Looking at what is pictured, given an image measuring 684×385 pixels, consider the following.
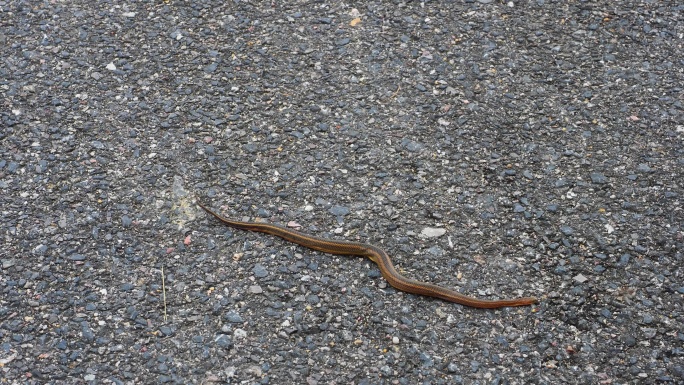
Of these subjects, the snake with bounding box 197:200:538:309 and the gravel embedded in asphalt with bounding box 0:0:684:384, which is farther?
the snake with bounding box 197:200:538:309

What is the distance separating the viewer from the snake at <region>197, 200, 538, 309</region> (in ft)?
14.9

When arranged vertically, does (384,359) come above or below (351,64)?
below

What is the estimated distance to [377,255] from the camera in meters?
4.80

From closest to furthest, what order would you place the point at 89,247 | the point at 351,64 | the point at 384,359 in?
the point at 384,359, the point at 89,247, the point at 351,64

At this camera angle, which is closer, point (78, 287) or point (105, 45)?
point (78, 287)

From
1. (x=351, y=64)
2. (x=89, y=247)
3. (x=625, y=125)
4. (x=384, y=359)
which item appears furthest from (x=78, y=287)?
(x=625, y=125)

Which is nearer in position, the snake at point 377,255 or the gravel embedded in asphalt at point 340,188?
the gravel embedded in asphalt at point 340,188

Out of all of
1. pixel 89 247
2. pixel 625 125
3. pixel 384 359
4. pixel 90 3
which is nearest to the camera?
pixel 384 359

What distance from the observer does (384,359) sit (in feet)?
14.1

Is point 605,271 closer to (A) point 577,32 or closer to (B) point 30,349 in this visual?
(A) point 577,32

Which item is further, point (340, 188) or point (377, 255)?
point (340, 188)

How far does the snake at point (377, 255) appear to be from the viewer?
4.55 metres

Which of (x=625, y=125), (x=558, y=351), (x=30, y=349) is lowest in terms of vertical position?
(x=30, y=349)

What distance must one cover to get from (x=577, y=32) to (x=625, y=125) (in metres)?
1.11
